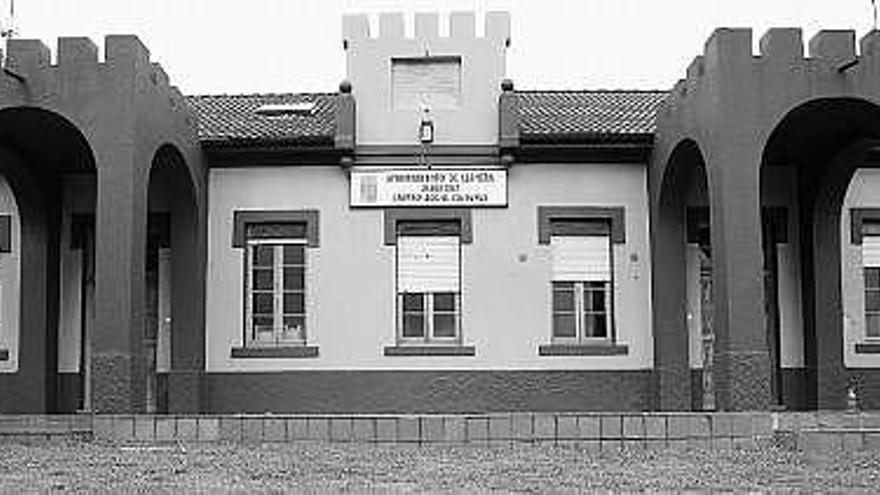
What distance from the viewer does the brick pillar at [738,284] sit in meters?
14.8

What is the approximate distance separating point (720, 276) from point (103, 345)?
722 centimetres

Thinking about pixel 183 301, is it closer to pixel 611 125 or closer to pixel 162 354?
pixel 162 354

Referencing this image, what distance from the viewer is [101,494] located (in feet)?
32.2

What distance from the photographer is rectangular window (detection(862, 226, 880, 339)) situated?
63.6 ft

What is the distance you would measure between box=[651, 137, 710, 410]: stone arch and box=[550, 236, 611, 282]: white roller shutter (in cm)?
79

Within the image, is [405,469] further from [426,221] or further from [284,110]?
[284,110]

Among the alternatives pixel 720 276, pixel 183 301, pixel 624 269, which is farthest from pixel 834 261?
pixel 183 301

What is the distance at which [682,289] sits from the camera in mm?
18562

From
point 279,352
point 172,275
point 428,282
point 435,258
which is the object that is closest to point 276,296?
point 279,352

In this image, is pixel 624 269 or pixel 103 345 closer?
pixel 103 345

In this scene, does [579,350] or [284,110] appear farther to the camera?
[284,110]

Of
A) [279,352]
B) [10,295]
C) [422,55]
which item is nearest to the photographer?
[279,352]

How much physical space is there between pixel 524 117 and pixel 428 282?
2.93 m

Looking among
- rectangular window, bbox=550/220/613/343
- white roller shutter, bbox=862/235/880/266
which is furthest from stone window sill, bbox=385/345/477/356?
white roller shutter, bbox=862/235/880/266
